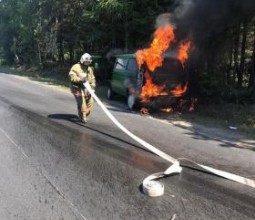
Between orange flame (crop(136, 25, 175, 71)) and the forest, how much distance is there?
337 mm

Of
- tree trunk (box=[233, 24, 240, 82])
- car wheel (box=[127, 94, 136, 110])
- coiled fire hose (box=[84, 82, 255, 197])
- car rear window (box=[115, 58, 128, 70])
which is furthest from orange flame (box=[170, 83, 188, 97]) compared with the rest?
coiled fire hose (box=[84, 82, 255, 197])

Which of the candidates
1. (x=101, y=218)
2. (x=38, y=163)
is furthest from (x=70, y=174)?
(x=101, y=218)

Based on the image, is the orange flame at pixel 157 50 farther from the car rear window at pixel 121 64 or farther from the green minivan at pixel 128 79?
the car rear window at pixel 121 64

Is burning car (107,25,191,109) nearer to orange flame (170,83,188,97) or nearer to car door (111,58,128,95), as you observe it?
orange flame (170,83,188,97)

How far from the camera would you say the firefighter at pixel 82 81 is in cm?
1114

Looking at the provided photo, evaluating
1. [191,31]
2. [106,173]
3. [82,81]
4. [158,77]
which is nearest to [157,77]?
[158,77]

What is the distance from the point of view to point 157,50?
14.6m

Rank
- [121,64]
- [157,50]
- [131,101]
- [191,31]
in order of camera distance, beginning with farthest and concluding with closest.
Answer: [121,64] → [191,31] → [131,101] → [157,50]

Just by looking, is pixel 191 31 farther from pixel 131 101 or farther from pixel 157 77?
pixel 131 101

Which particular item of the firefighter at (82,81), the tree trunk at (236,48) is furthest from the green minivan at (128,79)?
the tree trunk at (236,48)

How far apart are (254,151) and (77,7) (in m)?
26.4

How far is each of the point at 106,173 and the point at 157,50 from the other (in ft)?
27.6

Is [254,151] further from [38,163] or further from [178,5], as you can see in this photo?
[178,5]

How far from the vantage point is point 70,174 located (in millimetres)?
6762
